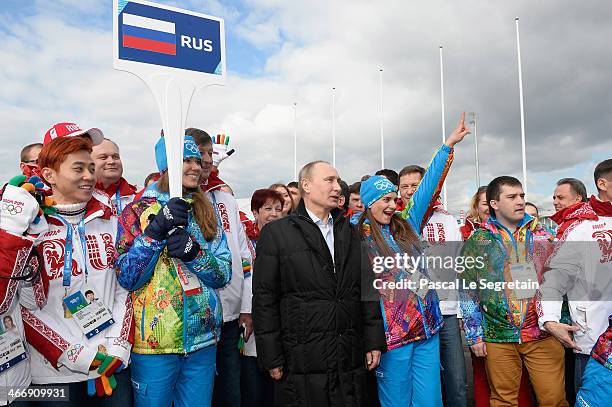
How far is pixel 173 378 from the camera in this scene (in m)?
2.77

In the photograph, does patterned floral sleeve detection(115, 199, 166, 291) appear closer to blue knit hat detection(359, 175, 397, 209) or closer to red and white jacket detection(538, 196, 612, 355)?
blue knit hat detection(359, 175, 397, 209)

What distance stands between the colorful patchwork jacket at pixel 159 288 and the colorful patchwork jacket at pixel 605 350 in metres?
2.35

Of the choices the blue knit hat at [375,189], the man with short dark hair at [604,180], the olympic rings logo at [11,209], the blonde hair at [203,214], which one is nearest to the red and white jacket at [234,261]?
the blonde hair at [203,214]

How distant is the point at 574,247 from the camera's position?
10.9ft

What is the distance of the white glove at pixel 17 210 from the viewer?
211 centimetres

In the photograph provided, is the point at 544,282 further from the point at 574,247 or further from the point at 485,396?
the point at 485,396

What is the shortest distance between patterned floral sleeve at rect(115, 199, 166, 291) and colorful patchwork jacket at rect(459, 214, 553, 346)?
259 centimetres

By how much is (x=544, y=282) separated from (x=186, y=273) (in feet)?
8.62

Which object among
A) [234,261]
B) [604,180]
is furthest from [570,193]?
[234,261]

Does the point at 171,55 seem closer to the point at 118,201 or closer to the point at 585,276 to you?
the point at 118,201

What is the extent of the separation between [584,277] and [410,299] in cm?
121

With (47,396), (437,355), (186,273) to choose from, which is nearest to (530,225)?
(437,355)

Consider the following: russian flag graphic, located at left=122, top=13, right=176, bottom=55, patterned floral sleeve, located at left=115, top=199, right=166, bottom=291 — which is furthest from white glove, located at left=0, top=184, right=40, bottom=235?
russian flag graphic, located at left=122, top=13, right=176, bottom=55

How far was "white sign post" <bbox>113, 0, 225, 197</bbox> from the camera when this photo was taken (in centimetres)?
252
